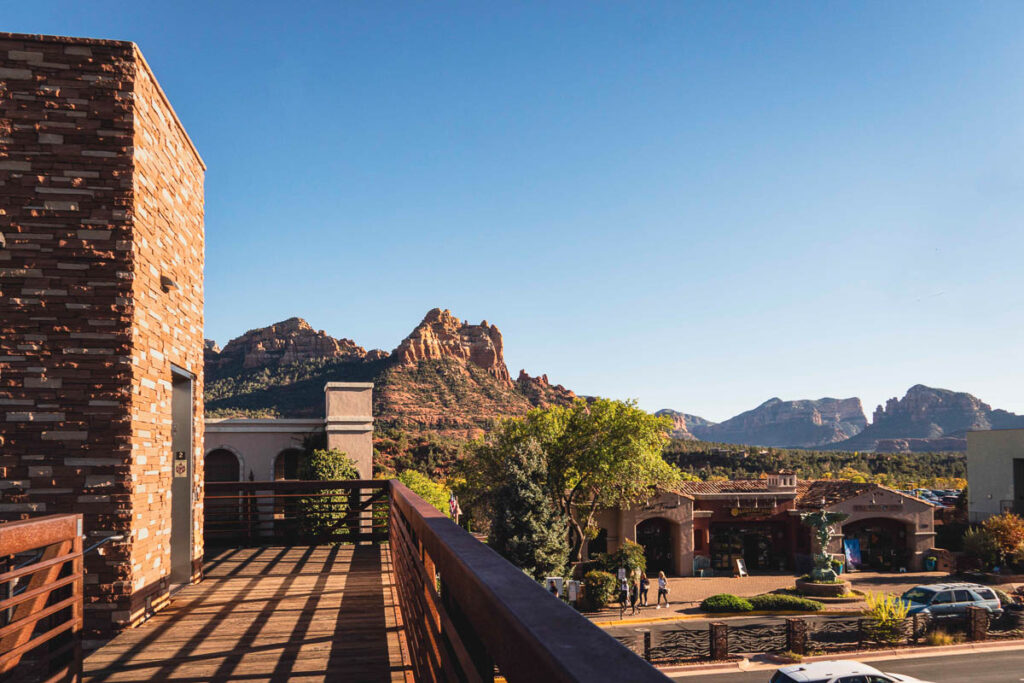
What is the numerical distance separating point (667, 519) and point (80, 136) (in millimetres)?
30116

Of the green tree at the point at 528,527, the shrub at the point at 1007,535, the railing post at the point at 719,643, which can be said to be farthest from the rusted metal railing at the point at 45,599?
the shrub at the point at 1007,535

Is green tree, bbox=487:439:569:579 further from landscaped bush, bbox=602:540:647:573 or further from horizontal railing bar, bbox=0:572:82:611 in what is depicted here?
horizontal railing bar, bbox=0:572:82:611

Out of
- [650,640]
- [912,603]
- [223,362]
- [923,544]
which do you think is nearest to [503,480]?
[650,640]

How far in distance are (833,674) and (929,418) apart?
Result: 7952 inches

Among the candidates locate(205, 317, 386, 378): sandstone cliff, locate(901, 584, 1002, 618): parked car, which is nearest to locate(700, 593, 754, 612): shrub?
locate(901, 584, 1002, 618): parked car

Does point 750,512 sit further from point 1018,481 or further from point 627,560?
point 1018,481

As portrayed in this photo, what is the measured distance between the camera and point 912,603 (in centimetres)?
2211

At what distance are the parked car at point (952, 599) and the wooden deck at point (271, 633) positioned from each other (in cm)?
2137

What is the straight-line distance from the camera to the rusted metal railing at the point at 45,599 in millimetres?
2809

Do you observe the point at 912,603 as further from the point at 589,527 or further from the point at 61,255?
the point at 61,255

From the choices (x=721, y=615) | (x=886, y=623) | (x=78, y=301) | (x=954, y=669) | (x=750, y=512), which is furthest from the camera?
(x=750, y=512)

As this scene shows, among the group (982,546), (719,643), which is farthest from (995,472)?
(719,643)

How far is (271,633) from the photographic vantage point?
203 inches

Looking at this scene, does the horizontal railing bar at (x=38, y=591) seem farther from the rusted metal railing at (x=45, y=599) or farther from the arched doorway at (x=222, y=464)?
the arched doorway at (x=222, y=464)
